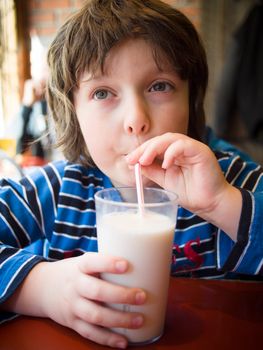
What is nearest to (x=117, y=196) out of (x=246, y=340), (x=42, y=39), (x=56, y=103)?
(x=246, y=340)

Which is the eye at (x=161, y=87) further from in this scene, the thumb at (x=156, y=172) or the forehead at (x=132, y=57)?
the thumb at (x=156, y=172)

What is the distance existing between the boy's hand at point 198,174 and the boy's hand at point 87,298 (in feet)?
0.68

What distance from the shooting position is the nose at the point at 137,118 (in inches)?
27.5

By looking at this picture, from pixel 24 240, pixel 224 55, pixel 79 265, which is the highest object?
pixel 224 55

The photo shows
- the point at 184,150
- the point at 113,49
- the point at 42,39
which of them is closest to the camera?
the point at 184,150

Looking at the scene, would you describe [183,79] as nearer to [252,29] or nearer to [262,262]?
[262,262]

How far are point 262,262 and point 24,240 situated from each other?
1.67 feet

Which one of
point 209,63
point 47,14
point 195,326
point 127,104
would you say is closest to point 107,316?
point 195,326

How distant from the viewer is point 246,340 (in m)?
0.49

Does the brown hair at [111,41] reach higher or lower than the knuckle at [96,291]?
higher

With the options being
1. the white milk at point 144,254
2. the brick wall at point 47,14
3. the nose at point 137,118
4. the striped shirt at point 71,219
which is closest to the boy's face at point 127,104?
the nose at point 137,118

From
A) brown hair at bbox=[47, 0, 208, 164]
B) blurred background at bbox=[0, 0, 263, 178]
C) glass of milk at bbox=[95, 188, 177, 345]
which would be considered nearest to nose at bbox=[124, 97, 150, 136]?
brown hair at bbox=[47, 0, 208, 164]

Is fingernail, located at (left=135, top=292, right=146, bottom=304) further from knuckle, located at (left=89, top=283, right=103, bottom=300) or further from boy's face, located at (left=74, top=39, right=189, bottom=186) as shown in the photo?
boy's face, located at (left=74, top=39, right=189, bottom=186)

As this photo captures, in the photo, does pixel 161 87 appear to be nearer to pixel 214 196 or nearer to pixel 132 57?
pixel 132 57
